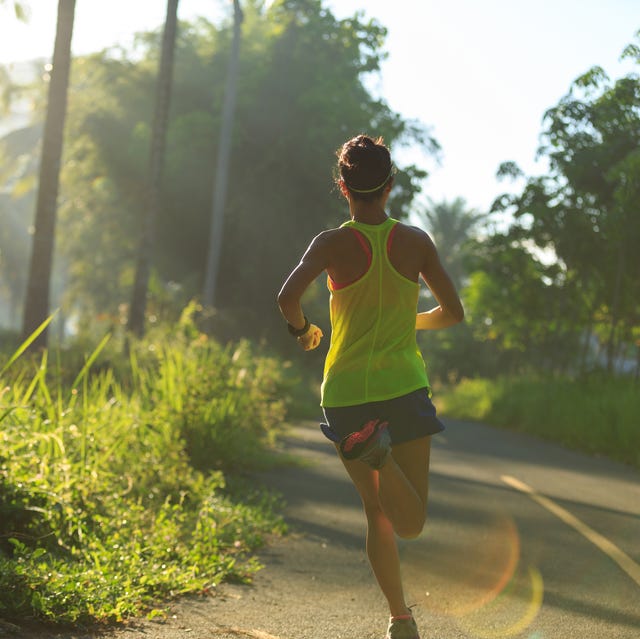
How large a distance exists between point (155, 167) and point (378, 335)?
18.3m

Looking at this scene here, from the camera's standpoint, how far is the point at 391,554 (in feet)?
15.3

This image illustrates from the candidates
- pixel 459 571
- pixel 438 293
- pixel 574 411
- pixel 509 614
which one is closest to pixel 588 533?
pixel 459 571

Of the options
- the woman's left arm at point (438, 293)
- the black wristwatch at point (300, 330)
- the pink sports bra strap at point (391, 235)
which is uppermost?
the pink sports bra strap at point (391, 235)

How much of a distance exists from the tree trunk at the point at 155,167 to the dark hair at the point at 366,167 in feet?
58.9

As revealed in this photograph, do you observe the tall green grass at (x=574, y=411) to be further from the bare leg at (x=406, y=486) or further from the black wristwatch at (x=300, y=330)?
the black wristwatch at (x=300, y=330)

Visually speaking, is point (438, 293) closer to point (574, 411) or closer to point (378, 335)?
point (378, 335)

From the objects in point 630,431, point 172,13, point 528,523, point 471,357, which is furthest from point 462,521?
point 471,357

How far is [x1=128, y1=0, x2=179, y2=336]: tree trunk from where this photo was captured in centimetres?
2220

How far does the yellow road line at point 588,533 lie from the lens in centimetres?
731

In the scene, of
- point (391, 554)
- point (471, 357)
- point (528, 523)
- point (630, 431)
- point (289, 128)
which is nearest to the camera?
point (391, 554)

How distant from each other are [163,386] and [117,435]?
5.88 ft

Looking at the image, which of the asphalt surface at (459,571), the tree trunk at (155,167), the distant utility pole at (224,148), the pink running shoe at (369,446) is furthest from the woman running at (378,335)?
the distant utility pole at (224,148)

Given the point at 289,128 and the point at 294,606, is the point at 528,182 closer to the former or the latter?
the point at 289,128

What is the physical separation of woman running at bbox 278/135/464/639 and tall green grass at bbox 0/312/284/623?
Answer: 179cm
